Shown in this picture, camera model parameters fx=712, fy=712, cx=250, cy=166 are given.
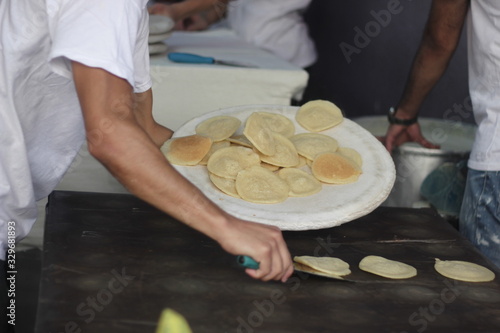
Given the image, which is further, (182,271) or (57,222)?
(57,222)

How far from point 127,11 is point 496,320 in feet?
3.32

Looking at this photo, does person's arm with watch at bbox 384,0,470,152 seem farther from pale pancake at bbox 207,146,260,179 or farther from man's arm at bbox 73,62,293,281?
man's arm at bbox 73,62,293,281

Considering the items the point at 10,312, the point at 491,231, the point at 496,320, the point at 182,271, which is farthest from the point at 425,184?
the point at 10,312

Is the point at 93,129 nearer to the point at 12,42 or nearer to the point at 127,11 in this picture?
the point at 127,11

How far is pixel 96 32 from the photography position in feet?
4.46

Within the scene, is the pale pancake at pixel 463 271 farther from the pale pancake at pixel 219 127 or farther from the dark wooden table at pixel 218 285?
the pale pancake at pixel 219 127

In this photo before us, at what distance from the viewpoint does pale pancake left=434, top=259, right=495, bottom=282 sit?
172 cm

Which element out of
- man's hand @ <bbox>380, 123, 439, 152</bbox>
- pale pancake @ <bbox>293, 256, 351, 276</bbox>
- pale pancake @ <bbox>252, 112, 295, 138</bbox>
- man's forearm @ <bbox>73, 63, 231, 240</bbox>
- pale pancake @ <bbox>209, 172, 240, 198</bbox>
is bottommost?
man's hand @ <bbox>380, 123, 439, 152</bbox>

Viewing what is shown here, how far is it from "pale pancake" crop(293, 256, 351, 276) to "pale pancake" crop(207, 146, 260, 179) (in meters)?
0.29

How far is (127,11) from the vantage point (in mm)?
1388

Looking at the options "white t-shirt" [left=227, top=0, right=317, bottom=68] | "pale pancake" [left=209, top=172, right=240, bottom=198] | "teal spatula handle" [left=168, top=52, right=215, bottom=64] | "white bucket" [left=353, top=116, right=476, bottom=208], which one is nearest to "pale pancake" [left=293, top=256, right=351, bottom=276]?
"pale pancake" [left=209, top=172, right=240, bottom=198]

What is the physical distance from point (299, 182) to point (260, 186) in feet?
0.37

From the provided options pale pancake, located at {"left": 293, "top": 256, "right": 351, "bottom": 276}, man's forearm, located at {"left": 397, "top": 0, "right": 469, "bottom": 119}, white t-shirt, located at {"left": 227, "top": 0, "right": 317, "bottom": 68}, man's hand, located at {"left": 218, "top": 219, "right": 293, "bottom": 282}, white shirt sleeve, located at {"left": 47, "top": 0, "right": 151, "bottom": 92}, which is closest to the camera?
white shirt sleeve, located at {"left": 47, "top": 0, "right": 151, "bottom": 92}

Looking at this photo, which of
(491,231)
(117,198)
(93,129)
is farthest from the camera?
(491,231)
